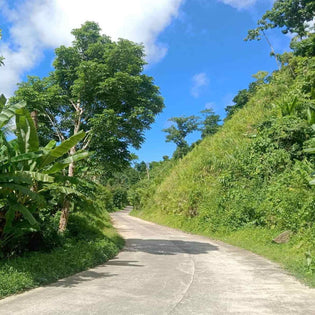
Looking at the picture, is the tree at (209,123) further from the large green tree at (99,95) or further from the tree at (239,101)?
the large green tree at (99,95)

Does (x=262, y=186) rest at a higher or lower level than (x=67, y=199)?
higher

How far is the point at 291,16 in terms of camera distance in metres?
28.4

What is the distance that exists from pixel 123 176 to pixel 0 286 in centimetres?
8693

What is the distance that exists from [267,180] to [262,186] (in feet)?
1.39

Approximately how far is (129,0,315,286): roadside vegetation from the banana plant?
625cm

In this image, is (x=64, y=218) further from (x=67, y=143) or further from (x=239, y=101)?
(x=239, y=101)

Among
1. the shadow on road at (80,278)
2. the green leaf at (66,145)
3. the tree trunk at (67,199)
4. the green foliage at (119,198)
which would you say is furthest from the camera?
the green foliage at (119,198)

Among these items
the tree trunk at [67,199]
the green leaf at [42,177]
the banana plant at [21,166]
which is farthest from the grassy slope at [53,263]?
the green leaf at [42,177]

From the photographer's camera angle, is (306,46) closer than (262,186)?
No

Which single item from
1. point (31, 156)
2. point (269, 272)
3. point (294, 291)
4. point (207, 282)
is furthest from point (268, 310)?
point (31, 156)

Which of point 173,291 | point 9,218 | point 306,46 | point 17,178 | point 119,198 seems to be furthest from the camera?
point 119,198

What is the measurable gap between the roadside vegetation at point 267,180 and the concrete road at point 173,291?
116cm

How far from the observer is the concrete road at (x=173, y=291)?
5090 millimetres

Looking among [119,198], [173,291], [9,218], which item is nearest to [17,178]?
[9,218]
